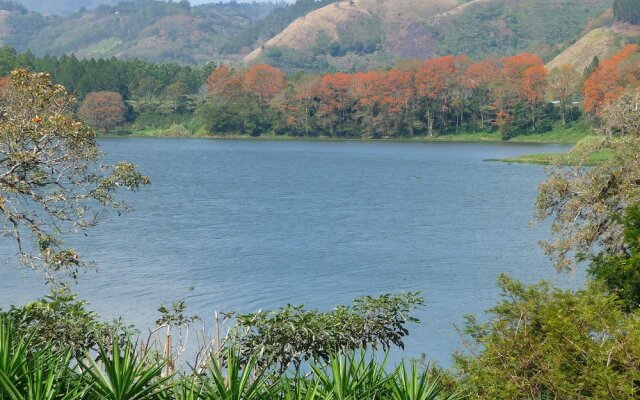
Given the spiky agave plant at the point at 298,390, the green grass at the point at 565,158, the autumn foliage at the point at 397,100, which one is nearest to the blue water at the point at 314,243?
the green grass at the point at 565,158

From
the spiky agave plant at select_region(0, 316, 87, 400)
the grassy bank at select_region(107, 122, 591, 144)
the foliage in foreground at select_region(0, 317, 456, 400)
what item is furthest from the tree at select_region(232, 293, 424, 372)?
the grassy bank at select_region(107, 122, 591, 144)

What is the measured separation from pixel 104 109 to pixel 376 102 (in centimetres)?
3762

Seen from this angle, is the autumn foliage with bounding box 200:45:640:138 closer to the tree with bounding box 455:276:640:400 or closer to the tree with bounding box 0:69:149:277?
the tree with bounding box 0:69:149:277

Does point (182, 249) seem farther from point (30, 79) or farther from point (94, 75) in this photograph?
point (94, 75)

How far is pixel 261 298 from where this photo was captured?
29.3m

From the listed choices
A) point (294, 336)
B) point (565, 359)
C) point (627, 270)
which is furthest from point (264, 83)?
point (565, 359)

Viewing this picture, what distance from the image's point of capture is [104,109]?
4914 inches

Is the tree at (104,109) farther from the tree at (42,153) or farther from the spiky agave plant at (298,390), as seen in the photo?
the spiky agave plant at (298,390)

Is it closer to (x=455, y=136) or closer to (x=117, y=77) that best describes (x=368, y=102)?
(x=455, y=136)

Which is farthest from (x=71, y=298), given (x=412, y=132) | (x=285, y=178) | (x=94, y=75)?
(x=94, y=75)

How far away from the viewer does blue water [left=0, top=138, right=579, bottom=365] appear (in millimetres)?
28984

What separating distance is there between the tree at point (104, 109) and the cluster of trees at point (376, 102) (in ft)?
38.2

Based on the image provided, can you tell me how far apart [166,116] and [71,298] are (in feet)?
396

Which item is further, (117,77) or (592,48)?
(592,48)
